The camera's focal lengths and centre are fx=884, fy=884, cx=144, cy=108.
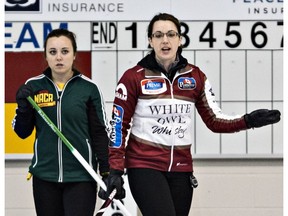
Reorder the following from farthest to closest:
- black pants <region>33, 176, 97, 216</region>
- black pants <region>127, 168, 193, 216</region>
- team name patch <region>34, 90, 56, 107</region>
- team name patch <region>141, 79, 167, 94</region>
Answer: team name patch <region>34, 90, 56, 107</region>
black pants <region>33, 176, 97, 216</region>
team name patch <region>141, 79, 167, 94</region>
black pants <region>127, 168, 193, 216</region>

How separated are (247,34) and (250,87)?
1.35ft

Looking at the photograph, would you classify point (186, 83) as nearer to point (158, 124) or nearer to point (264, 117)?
point (158, 124)

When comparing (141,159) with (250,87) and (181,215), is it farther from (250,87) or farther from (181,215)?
(250,87)

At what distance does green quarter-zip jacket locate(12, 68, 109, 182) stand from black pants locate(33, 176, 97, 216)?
4 centimetres

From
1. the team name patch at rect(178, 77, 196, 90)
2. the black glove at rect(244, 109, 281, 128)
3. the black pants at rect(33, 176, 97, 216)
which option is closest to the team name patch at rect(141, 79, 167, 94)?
the team name patch at rect(178, 77, 196, 90)

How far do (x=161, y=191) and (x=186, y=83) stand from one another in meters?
0.61

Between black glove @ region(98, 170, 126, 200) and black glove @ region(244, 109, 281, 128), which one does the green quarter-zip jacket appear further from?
black glove @ region(244, 109, 281, 128)

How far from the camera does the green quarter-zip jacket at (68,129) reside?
489cm

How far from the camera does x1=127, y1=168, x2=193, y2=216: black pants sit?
459cm

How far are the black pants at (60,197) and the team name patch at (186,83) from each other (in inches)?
30.3

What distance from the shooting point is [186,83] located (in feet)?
15.6

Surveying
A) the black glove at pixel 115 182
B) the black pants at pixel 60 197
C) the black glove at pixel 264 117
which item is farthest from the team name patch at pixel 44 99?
the black glove at pixel 264 117

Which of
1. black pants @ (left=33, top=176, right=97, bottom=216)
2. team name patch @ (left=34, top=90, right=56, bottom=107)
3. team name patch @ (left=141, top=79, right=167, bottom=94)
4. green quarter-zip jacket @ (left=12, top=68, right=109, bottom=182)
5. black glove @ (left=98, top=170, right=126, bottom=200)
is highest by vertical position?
team name patch @ (left=141, top=79, right=167, bottom=94)

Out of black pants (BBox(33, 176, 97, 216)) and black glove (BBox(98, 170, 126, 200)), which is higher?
black glove (BBox(98, 170, 126, 200))
